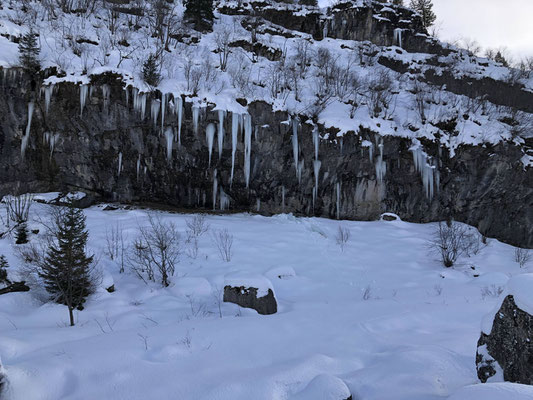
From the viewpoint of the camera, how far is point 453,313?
217 inches

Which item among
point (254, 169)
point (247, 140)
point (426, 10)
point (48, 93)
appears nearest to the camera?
point (48, 93)

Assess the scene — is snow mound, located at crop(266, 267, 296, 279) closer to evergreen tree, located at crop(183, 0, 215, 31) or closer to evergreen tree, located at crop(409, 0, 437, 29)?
evergreen tree, located at crop(183, 0, 215, 31)

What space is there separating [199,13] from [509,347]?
87.0 feet

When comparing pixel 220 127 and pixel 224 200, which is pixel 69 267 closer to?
pixel 220 127

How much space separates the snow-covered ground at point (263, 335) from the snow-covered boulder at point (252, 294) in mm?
210

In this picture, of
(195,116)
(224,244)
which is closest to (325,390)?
(224,244)

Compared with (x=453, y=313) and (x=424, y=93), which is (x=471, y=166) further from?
(x=453, y=313)

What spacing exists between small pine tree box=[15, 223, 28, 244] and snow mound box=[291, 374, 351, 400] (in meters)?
11.7

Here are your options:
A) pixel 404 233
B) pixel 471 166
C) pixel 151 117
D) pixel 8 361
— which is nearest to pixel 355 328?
pixel 8 361

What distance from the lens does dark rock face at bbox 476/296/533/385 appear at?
230 centimetres

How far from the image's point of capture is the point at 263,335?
4.66 metres

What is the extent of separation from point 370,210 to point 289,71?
36.2ft

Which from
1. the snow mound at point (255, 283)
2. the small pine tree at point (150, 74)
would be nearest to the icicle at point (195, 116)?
the small pine tree at point (150, 74)

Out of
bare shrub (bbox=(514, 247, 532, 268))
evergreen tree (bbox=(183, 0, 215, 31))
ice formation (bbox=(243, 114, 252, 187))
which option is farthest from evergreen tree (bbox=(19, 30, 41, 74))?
bare shrub (bbox=(514, 247, 532, 268))
